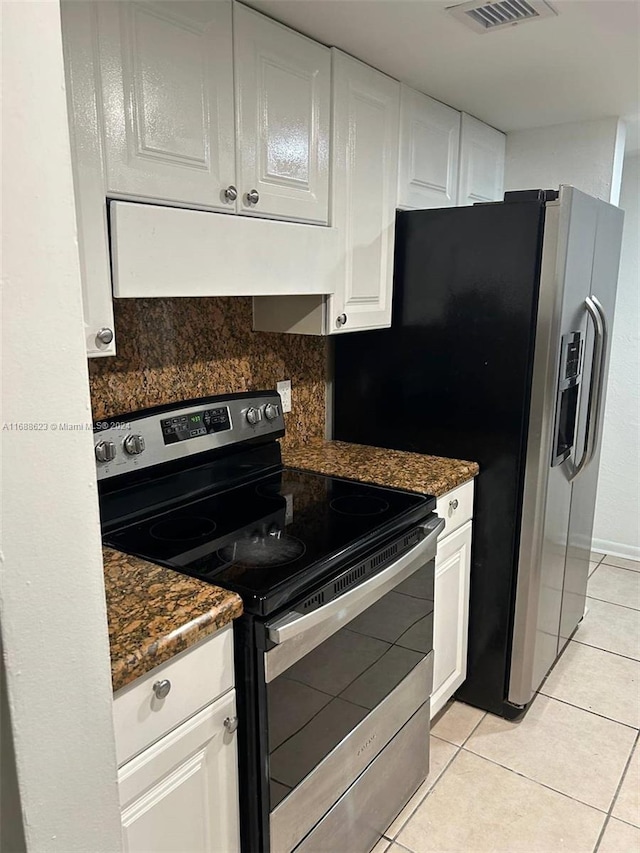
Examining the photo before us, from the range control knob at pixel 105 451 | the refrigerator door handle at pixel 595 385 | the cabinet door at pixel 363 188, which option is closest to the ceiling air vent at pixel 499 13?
the cabinet door at pixel 363 188

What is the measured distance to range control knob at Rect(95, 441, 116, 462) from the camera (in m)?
1.59

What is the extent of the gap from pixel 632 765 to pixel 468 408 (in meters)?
1.28

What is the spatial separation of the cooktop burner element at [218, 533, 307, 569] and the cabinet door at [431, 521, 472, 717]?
649 mm

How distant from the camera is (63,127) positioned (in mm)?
647

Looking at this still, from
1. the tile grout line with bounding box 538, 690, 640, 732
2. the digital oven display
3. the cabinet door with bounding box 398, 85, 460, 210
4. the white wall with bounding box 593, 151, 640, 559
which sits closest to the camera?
the digital oven display

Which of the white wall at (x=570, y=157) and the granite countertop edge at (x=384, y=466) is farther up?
the white wall at (x=570, y=157)

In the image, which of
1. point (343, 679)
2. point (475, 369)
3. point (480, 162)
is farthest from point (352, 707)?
point (480, 162)

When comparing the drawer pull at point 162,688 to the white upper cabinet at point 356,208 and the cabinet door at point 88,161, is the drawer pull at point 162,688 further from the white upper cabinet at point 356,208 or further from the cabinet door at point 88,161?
the white upper cabinet at point 356,208

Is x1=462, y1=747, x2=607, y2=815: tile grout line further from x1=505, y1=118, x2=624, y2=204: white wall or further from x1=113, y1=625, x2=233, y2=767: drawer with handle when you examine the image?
x1=505, y1=118, x2=624, y2=204: white wall

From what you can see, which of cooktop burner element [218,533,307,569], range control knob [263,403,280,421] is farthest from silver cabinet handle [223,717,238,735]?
range control knob [263,403,280,421]

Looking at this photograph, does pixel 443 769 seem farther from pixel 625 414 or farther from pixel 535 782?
pixel 625 414

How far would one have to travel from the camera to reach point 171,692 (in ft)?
3.85

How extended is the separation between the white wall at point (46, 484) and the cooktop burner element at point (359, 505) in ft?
3.51

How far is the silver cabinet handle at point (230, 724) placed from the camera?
1.30 metres
